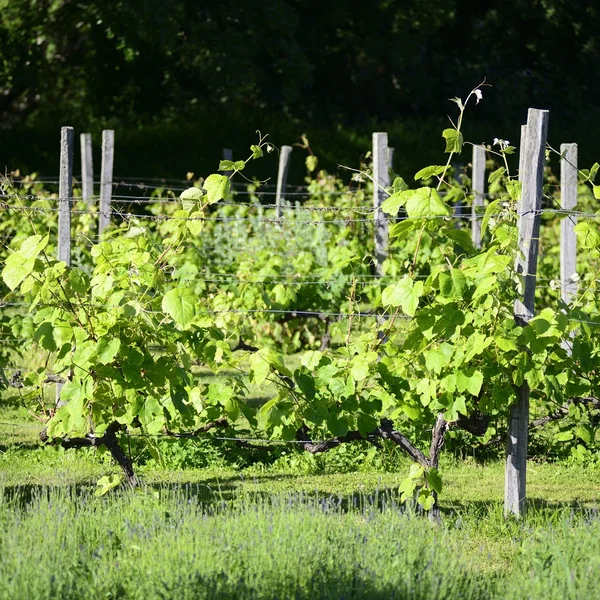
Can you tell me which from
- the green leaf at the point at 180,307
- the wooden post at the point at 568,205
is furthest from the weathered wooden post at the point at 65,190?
the wooden post at the point at 568,205

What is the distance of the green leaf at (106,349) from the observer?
441cm

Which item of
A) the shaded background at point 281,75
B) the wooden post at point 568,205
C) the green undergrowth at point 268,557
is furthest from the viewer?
the shaded background at point 281,75

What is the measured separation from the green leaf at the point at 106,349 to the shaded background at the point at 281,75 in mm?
14392

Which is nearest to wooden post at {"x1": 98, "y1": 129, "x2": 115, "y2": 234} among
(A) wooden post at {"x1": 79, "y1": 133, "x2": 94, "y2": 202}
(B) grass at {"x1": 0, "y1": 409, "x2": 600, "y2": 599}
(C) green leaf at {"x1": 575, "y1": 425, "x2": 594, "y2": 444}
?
(A) wooden post at {"x1": 79, "y1": 133, "x2": 94, "y2": 202}

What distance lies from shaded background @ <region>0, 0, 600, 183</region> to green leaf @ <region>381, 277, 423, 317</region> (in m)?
14.8

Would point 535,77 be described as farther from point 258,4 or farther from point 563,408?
point 563,408

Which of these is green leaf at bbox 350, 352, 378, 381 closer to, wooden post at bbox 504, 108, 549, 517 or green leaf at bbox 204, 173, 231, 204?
wooden post at bbox 504, 108, 549, 517

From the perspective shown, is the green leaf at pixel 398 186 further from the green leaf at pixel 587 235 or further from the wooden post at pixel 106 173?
the wooden post at pixel 106 173

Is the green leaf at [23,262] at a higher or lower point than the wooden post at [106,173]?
lower

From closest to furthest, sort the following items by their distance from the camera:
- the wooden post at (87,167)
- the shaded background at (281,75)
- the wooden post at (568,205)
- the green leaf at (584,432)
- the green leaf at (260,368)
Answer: the green leaf at (260,368)
the green leaf at (584,432)
the wooden post at (568,205)
the wooden post at (87,167)
the shaded background at (281,75)

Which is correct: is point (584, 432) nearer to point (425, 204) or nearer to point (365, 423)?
point (365, 423)

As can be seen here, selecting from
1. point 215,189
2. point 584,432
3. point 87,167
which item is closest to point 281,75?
point 87,167

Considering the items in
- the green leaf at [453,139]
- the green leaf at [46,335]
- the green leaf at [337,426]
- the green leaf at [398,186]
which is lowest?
the green leaf at [337,426]

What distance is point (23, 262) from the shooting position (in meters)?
4.37
